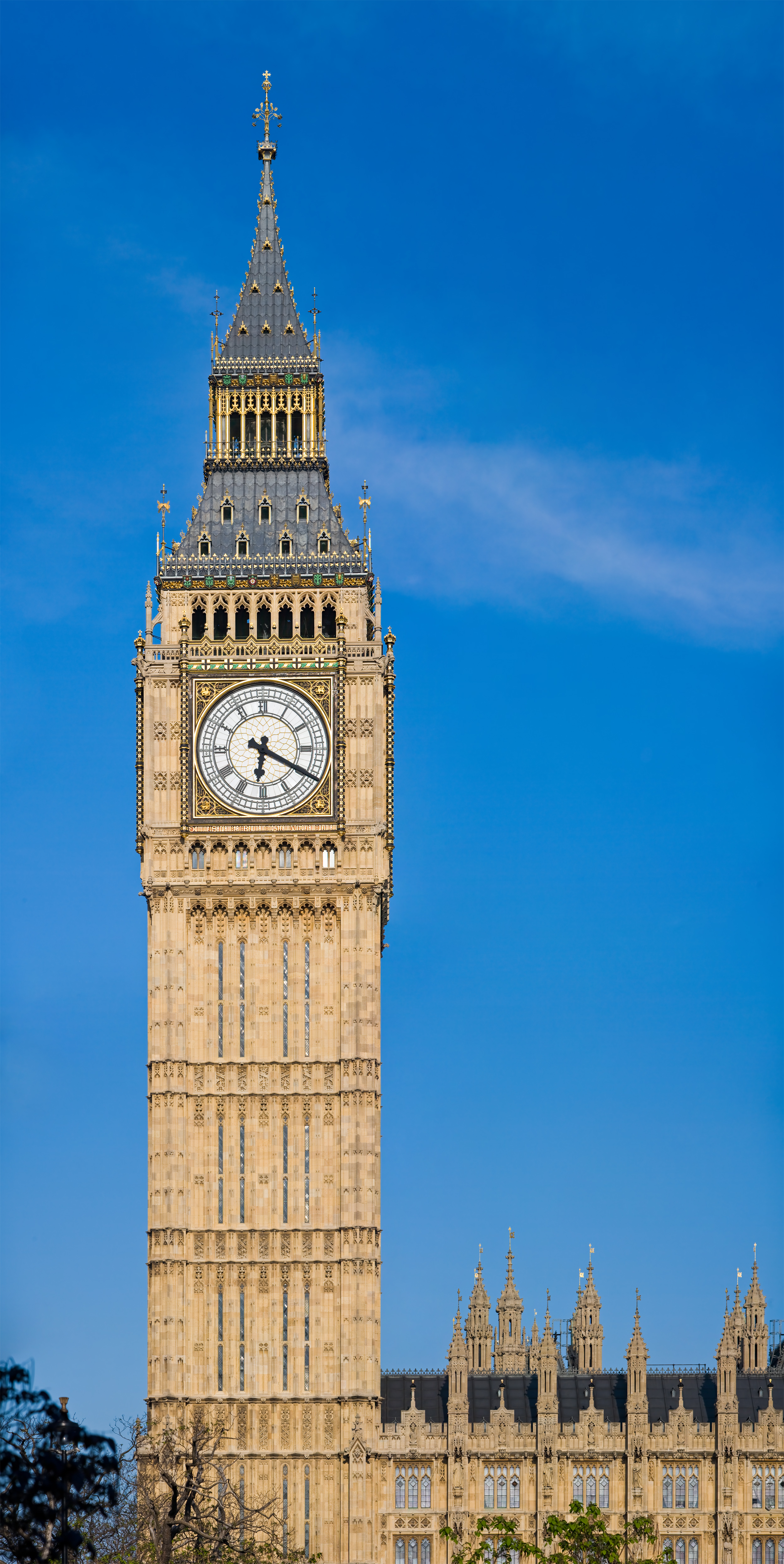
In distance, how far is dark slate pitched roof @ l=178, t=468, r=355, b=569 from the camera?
109 metres

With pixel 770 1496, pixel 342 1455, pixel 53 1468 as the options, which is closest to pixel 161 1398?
pixel 342 1455

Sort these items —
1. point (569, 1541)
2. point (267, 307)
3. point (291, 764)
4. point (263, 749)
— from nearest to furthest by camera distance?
point (569, 1541)
point (291, 764)
point (263, 749)
point (267, 307)

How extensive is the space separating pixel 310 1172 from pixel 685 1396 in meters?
16.4

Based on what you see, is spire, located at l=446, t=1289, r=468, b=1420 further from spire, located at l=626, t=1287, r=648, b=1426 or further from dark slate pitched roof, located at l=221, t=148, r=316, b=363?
dark slate pitched roof, located at l=221, t=148, r=316, b=363

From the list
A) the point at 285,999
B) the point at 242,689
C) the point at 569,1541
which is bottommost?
the point at 569,1541

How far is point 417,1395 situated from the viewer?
333ft

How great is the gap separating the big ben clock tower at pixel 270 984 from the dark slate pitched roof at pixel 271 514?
0.11 meters

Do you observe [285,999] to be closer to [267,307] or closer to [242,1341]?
[242,1341]

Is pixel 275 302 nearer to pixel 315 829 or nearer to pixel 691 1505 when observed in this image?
pixel 315 829

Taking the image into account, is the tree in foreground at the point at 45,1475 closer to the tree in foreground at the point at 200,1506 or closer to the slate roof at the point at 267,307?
the tree in foreground at the point at 200,1506

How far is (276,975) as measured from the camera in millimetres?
103000

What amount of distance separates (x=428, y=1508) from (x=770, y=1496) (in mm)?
12655

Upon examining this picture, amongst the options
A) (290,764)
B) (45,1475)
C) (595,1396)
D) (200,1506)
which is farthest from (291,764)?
(45,1475)

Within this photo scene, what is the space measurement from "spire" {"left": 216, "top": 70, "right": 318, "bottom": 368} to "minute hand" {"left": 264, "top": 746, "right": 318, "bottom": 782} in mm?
17901
